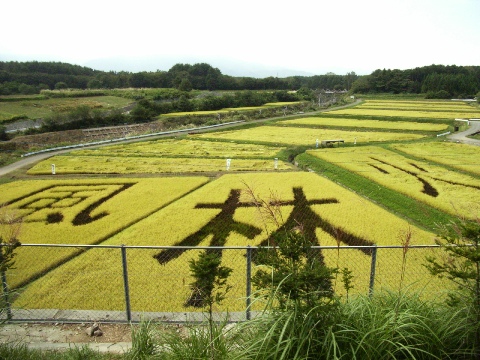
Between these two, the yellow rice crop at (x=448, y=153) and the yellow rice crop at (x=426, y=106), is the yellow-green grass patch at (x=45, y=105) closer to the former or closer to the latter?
the yellow rice crop at (x=448, y=153)

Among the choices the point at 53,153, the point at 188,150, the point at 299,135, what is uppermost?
the point at 299,135

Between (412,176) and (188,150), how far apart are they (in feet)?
62.1

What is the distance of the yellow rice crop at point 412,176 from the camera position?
1670cm

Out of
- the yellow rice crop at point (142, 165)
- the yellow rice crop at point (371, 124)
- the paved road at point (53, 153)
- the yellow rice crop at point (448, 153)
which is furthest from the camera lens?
the yellow rice crop at point (371, 124)

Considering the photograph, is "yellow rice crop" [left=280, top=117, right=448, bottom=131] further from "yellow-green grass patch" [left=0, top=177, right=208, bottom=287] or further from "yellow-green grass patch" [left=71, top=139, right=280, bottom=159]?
"yellow-green grass patch" [left=0, top=177, right=208, bottom=287]

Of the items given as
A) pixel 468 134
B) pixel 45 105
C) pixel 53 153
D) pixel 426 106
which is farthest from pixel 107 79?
pixel 468 134

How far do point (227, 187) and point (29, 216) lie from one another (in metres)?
9.79

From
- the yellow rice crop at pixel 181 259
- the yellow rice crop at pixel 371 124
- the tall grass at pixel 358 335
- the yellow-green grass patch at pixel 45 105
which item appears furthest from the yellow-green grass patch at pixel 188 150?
the tall grass at pixel 358 335

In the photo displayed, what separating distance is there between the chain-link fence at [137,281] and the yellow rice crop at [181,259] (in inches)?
1.1

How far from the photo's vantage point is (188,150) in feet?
106

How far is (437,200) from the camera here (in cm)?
1675

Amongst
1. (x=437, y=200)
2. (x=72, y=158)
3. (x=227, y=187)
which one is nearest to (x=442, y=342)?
(x=437, y=200)

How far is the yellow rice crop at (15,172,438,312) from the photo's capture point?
29.3 feet

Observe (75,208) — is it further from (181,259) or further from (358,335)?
(358,335)
